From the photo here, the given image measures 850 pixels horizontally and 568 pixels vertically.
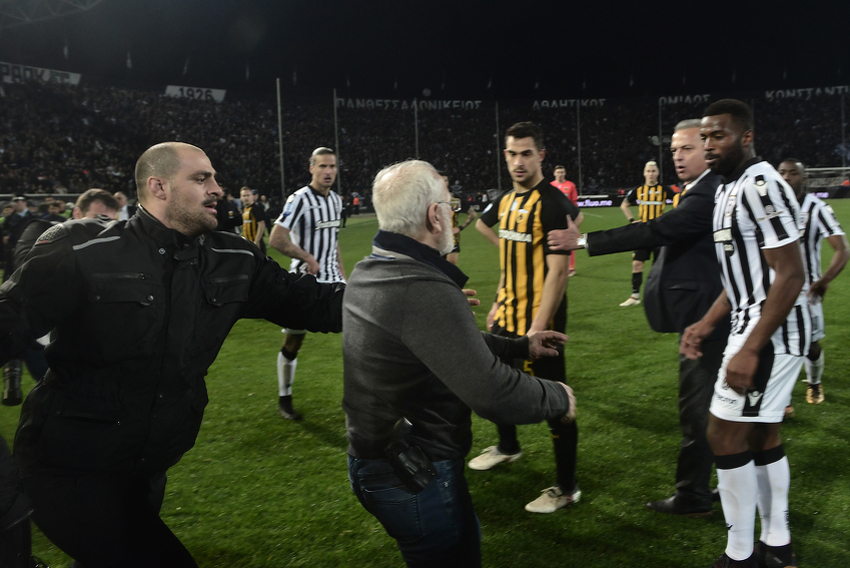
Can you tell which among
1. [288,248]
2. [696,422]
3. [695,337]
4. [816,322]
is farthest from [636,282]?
[695,337]

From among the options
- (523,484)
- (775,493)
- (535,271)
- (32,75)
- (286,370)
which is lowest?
(523,484)

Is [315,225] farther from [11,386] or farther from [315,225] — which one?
[11,386]

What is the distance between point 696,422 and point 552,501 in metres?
0.99

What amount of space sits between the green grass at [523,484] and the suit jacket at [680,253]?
1197 mm

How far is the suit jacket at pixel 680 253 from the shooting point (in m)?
3.35

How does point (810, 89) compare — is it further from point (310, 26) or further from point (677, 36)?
point (310, 26)

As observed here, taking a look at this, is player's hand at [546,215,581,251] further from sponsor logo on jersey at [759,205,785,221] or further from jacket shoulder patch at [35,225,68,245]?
jacket shoulder patch at [35,225,68,245]

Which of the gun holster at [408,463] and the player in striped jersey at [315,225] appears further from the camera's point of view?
the player in striped jersey at [315,225]

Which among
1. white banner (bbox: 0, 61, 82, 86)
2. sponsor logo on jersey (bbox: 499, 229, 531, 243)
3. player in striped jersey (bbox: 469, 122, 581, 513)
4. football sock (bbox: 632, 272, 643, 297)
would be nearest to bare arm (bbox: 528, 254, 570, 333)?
player in striped jersey (bbox: 469, 122, 581, 513)

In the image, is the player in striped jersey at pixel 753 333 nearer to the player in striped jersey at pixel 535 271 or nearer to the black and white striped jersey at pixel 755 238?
the black and white striped jersey at pixel 755 238

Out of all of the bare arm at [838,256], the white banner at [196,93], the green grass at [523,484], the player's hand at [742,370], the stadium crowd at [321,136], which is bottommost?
the green grass at [523,484]

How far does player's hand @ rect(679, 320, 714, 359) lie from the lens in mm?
3287

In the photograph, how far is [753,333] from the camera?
268 centimetres

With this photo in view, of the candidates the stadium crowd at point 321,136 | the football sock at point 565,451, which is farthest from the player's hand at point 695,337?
the stadium crowd at point 321,136
